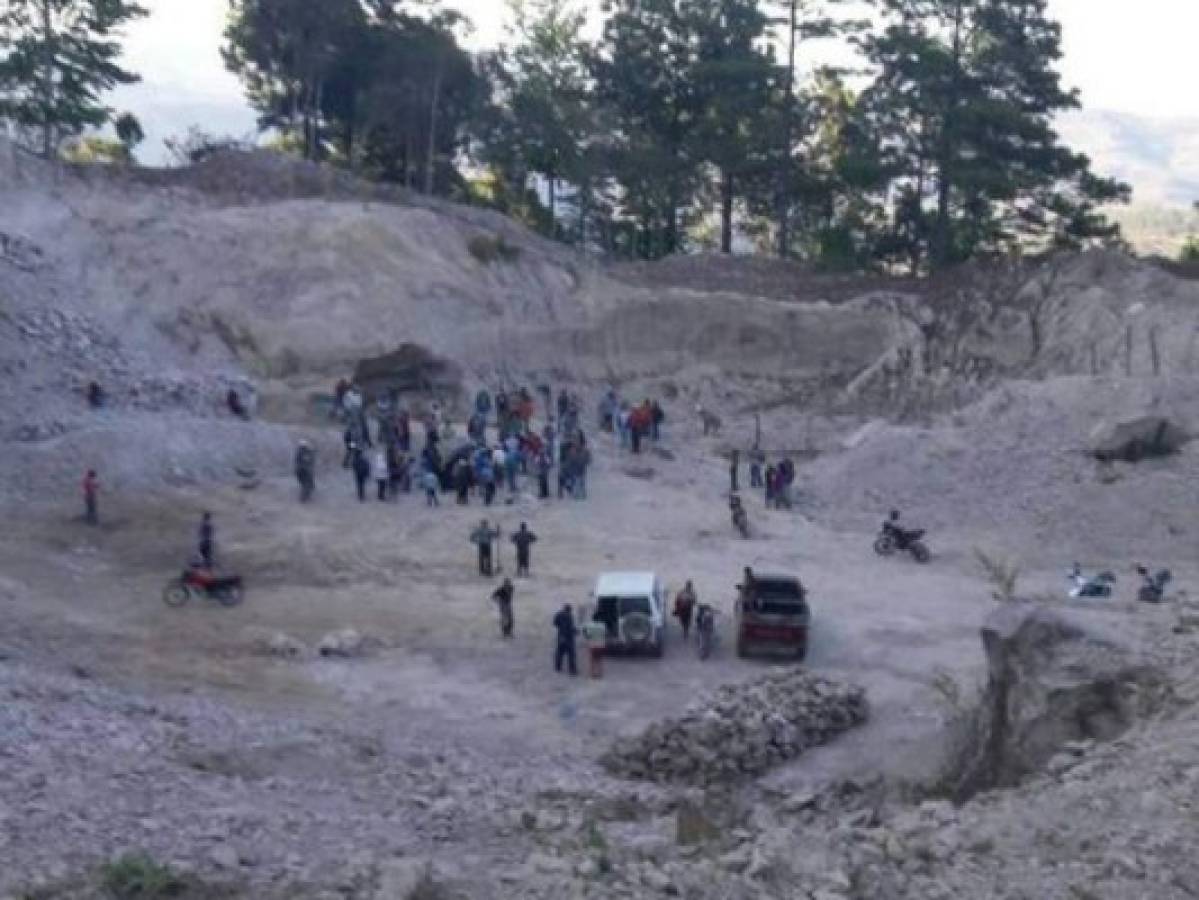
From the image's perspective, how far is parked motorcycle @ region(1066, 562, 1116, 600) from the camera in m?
26.5

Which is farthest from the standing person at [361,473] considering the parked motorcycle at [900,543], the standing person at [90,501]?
the parked motorcycle at [900,543]

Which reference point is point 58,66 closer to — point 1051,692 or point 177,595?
point 177,595

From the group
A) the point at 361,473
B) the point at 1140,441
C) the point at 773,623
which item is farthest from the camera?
the point at 1140,441

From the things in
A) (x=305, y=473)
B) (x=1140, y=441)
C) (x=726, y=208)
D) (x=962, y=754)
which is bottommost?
(x=962, y=754)

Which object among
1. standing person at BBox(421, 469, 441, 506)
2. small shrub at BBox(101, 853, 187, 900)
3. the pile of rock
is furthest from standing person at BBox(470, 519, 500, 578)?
small shrub at BBox(101, 853, 187, 900)

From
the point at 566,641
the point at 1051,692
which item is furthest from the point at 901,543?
the point at 1051,692

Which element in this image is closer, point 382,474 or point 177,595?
point 177,595

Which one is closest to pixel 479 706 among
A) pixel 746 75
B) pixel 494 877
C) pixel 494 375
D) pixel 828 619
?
pixel 828 619

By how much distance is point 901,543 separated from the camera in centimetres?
2925

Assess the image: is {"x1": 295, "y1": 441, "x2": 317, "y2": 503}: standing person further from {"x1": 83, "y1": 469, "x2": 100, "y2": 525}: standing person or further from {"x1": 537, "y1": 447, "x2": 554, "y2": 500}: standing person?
{"x1": 537, "y1": 447, "x2": 554, "y2": 500}: standing person

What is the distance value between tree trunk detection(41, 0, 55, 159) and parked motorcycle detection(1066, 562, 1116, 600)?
30.6m

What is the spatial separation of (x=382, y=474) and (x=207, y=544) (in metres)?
5.30

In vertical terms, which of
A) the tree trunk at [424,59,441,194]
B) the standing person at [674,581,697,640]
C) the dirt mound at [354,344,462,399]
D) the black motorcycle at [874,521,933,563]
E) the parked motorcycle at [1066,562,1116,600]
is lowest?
the standing person at [674,581,697,640]

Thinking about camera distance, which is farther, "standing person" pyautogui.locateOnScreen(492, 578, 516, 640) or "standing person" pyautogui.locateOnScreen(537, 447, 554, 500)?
"standing person" pyautogui.locateOnScreen(537, 447, 554, 500)
